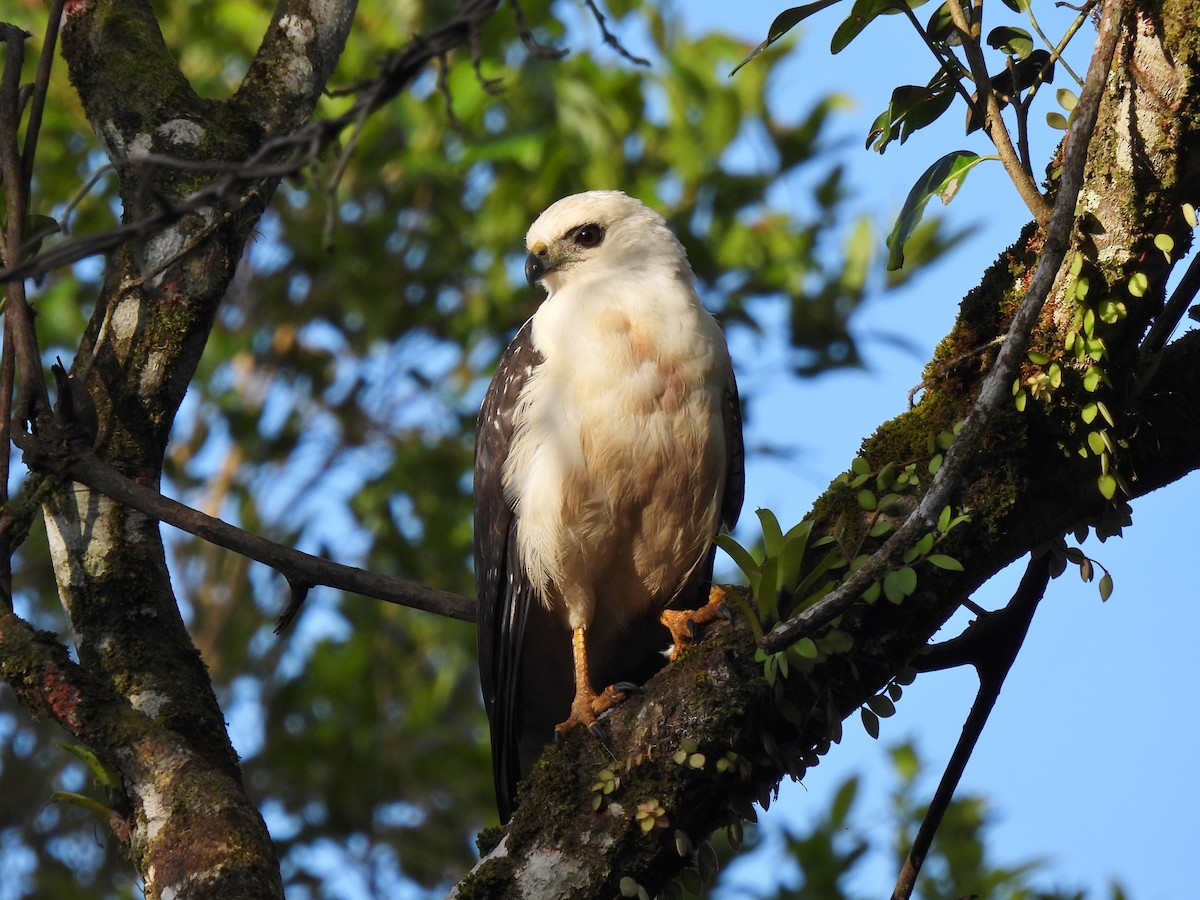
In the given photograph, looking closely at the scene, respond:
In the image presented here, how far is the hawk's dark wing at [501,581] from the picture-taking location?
3.83m

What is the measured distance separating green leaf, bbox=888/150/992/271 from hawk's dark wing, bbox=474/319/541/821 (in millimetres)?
1353

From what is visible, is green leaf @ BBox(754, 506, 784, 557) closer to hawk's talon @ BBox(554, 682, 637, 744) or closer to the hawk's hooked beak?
hawk's talon @ BBox(554, 682, 637, 744)

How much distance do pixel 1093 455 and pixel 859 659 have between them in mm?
645

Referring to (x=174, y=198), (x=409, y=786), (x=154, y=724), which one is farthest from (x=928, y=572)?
(x=409, y=786)

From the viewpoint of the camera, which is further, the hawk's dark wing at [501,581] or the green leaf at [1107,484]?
the hawk's dark wing at [501,581]

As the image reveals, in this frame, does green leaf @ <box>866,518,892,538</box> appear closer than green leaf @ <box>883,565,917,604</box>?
No

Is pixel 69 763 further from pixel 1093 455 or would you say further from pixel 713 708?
pixel 1093 455

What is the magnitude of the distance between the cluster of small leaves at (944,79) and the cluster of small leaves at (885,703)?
2.94 feet

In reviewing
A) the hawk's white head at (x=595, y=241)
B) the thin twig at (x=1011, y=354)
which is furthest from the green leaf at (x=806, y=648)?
the hawk's white head at (x=595, y=241)

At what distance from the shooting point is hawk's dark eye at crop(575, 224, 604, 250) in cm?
445

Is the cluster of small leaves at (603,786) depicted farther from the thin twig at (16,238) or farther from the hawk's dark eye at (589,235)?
the hawk's dark eye at (589,235)

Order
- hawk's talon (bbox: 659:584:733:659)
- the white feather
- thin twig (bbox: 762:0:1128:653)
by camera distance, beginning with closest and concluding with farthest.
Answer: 1. thin twig (bbox: 762:0:1128:653)
2. hawk's talon (bbox: 659:584:733:659)
3. the white feather

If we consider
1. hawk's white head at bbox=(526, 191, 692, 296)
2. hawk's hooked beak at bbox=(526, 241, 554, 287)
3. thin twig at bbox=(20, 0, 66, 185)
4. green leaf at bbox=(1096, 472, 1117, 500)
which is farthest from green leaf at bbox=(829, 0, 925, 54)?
thin twig at bbox=(20, 0, 66, 185)

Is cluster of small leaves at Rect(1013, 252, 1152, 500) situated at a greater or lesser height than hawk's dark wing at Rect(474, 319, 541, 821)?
lesser
